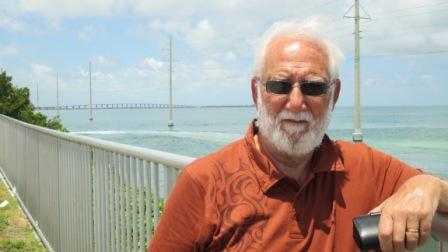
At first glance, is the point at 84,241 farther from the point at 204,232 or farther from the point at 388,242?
the point at 388,242

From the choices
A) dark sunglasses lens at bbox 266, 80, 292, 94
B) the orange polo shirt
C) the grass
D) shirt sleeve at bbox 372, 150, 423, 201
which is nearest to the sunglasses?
dark sunglasses lens at bbox 266, 80, 292, 94

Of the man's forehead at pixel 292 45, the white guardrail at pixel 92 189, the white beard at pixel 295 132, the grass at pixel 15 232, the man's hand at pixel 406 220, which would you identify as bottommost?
the grass at pixel 15 232

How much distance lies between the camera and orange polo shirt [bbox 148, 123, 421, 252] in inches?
79.2

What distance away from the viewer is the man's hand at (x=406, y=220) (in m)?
1.62

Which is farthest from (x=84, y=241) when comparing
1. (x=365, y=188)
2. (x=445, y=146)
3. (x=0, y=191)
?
(x=445, y=146)

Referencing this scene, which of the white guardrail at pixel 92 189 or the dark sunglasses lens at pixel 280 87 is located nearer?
the dark sunglasses lens at pixel 280 87

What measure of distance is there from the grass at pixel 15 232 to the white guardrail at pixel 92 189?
0.13 m

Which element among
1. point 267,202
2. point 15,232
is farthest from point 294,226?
point 15,232

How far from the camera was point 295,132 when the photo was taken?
7.00 feet

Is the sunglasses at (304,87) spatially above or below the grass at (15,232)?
above

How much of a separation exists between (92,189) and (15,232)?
325cm

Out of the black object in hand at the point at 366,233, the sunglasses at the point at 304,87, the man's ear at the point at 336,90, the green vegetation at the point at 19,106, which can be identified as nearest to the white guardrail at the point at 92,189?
the sunglasses at the point at 304,87

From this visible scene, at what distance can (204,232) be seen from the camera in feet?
6.78

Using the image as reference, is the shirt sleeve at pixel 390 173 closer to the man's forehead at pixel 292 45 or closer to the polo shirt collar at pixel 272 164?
the polo shirt collar at pixel 272 164
